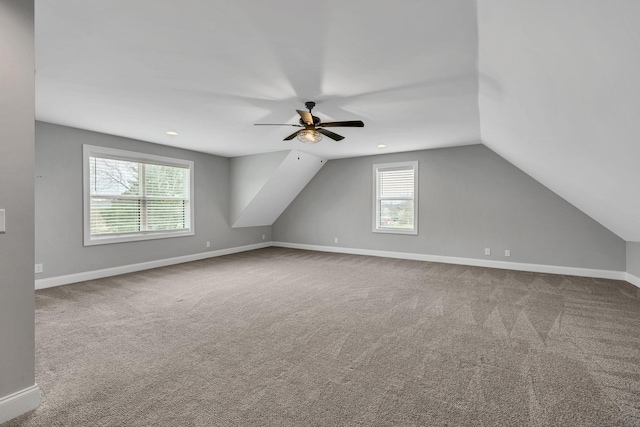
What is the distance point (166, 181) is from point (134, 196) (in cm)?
71

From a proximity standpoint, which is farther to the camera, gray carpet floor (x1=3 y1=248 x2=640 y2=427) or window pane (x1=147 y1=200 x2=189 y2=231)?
window pane (x1=147 y1=200 x2=189 y2=231)

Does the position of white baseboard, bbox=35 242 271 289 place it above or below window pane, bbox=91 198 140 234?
below

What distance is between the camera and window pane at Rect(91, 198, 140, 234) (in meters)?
4.83

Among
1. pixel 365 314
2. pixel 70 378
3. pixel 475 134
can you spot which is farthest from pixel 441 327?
pixel 475 134

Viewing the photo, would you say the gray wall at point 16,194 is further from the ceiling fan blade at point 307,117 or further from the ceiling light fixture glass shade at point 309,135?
the ceiling light fixture glass shade at point 309,135

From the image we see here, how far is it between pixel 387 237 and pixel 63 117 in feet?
19.9

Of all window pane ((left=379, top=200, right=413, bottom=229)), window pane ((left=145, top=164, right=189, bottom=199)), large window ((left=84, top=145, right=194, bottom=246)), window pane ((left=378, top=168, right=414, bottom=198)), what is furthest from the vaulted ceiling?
window pane ((left=379, top=200, right=413, bottom=229))

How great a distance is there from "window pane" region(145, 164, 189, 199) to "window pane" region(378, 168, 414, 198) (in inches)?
171

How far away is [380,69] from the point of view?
2.63 meters

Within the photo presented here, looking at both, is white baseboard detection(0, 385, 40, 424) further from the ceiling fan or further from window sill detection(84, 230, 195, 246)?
window sill detection(84, 230, 195, 246)

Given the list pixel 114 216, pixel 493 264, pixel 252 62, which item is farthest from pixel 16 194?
pixel 493 264

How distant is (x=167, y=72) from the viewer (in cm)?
271

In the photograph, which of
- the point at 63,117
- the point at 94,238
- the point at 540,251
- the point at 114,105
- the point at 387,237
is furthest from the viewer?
the point at 387,237

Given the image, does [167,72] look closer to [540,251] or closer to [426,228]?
[426,228]
